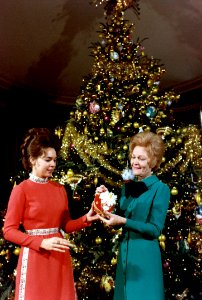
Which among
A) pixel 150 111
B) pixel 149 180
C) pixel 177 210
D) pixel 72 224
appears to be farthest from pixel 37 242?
pixel 150 111

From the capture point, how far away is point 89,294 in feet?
12.5

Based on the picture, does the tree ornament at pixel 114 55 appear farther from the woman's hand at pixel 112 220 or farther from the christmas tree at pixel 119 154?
the woman's hand at pixel 112 220

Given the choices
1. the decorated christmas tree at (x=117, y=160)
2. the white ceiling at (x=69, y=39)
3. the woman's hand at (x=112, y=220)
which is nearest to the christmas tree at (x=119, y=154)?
the decorated christmas tree at (x=117, y=160)

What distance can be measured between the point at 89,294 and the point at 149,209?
6.85ft

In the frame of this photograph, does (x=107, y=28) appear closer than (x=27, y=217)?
No

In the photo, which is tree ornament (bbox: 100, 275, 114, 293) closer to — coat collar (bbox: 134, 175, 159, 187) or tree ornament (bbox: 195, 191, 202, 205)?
tree ornament (bbox: 195, 191, 202, 205)

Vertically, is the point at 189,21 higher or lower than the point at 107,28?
higher

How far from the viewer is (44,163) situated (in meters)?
2.12

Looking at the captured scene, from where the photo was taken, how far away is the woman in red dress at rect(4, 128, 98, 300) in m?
1.94

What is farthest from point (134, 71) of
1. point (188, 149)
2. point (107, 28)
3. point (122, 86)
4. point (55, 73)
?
point (55, 73)

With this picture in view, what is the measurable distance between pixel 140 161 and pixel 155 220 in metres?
0.35

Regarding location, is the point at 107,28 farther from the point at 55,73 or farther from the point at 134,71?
the point at 55,73

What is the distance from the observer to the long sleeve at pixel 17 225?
1.95 m

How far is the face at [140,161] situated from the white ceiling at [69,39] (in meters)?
3.57
